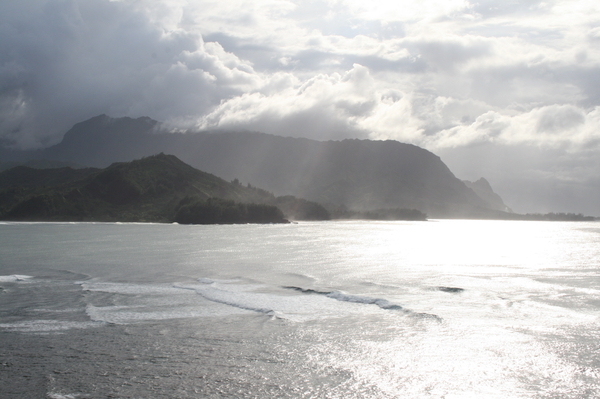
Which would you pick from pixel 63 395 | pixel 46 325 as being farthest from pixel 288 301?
pixel 63 395

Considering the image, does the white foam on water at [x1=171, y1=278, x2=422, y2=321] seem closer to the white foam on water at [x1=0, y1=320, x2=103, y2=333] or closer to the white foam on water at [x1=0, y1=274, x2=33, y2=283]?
the white foam on water at [x1=0, y1=320, x2=103, y2=333]

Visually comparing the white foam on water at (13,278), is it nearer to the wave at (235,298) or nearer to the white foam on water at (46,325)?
the wave at (235,298)

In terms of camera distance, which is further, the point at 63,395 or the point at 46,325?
the point at 46,325

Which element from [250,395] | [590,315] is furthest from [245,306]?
[590,315]

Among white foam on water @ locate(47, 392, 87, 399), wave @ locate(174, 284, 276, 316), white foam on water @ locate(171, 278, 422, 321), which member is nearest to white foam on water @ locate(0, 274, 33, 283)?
wave @ locate(174, 284, 276, 316)

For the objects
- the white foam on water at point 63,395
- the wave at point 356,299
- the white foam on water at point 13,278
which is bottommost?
the wave at point 356,299

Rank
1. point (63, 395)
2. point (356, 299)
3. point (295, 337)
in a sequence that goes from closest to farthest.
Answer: point (63, 395) → point (295, 337) → point (356, 299)

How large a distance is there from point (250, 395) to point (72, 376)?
647 centimetres

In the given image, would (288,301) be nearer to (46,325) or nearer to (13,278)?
(46,325)

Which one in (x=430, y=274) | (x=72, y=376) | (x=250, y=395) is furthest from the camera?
(x=430, y=274)

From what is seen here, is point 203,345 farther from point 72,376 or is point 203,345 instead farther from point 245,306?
point 245,306

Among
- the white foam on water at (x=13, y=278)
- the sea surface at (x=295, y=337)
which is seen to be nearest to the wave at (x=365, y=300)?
the sea surface at (x=295, y=337)

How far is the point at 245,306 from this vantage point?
28.2 metres

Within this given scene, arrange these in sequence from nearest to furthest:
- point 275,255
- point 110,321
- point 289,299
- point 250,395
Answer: point 250,395
point 110,321
point 289,299
point 275,255
